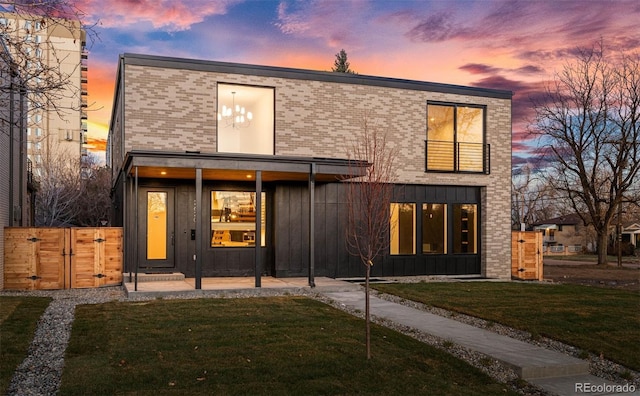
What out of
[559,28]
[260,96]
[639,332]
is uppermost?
[559,28]

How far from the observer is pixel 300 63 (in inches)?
1045

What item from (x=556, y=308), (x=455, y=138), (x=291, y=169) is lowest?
(x=556, y=308)

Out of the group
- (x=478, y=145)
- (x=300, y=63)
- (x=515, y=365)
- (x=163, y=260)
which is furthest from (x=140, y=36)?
(x=515, y=365)

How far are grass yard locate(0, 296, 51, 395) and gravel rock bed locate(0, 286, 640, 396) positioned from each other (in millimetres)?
97

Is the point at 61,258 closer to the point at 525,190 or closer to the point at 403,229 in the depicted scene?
the point at 403,229

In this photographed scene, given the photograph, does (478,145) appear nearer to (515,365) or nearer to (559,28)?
(559,28)

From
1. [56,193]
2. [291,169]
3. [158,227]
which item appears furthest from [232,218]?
[56,193]

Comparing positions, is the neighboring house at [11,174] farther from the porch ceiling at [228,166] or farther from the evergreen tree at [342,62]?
the evergreen tree at [342,62]

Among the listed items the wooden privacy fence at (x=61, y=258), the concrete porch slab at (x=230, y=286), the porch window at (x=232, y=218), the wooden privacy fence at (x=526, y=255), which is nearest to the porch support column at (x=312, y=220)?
the concrete porch slab at (x=230, y=286)

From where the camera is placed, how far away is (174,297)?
483 inches

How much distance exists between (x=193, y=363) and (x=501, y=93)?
50.9 feet

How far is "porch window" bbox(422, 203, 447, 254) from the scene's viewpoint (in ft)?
58.1

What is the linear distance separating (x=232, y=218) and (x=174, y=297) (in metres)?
4.14

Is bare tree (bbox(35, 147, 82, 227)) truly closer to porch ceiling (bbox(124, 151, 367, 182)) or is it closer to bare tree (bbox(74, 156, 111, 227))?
bare tree (bbox(74, 156, 111, 227))
